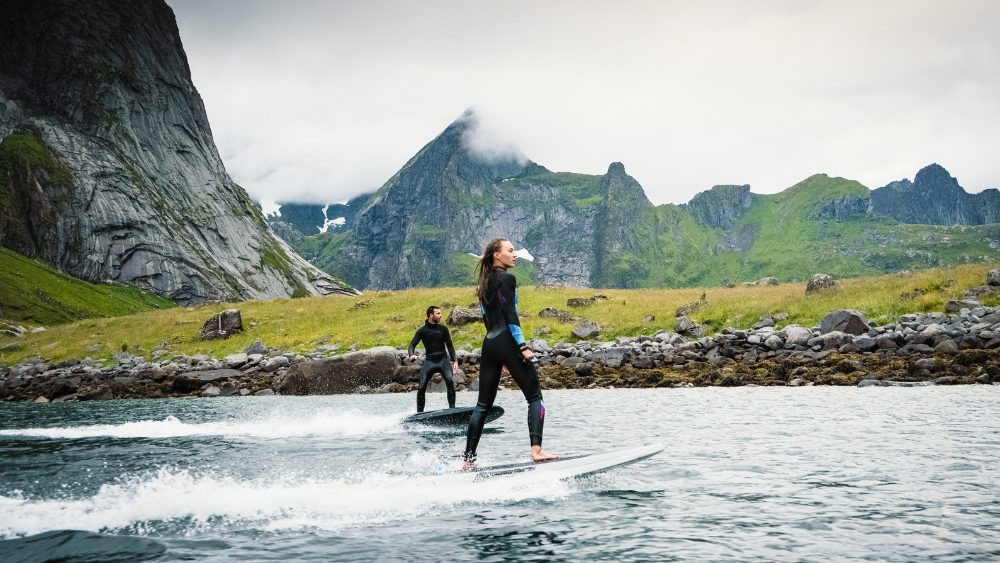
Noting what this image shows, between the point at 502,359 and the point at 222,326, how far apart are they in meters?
34.0

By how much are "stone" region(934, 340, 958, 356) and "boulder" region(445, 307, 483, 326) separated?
21.8 meters

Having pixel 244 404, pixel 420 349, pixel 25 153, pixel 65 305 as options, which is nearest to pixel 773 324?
pixel 420 349

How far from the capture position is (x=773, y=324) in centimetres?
2717

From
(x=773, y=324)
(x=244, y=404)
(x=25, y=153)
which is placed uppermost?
(x=25, y=153)

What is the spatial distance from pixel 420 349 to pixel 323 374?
570cm

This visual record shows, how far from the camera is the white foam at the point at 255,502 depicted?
6.11 meters

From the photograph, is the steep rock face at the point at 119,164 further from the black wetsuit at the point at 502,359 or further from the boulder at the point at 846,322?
the black wetsuit at the point at 502,359

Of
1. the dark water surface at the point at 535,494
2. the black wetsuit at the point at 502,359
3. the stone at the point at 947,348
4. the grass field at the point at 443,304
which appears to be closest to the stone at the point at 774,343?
the grass field at the point at 443,304

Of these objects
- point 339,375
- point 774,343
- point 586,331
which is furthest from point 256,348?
point 774,343

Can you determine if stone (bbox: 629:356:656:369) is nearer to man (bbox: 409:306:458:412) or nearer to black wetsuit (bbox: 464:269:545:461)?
man (bbox: 409:306:458:412)

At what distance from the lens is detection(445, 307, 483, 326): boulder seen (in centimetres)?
3478

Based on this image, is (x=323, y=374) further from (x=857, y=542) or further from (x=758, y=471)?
(x=857, y=542)

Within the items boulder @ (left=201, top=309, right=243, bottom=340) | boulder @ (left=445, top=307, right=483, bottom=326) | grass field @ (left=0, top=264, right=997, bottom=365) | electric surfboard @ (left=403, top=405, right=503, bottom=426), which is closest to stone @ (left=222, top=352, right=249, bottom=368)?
grass field @ (left=0, top=264, right=997, bottom=365)

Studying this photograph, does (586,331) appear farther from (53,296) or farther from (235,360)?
(53,296)
